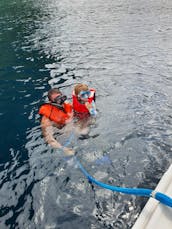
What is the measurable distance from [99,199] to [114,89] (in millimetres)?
6299

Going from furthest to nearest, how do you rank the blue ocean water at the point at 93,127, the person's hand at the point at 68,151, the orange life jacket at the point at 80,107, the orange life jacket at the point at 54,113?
the orange life jacket at the point at 80,107, the orange life jacket at the point at 54,113, the person's hand at the point at 68,151, the blue ocean water at the point at 93,127

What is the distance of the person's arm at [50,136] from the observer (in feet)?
22.7

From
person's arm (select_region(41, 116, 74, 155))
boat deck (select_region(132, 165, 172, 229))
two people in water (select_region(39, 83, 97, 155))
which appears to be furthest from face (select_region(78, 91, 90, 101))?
boat deck (select_region(132, 165, 172, 229))

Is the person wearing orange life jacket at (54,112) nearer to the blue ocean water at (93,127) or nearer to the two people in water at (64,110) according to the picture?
the two people in water at (64,110)

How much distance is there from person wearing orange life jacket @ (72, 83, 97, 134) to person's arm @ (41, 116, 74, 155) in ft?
3.10

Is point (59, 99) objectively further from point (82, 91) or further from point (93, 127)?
point (93, 127)

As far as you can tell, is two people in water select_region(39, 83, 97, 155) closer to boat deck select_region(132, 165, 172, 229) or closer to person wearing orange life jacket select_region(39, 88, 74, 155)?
person wearing orange life jacket select_region(39, 88, 74, 155)

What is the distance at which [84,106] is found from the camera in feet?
26.5

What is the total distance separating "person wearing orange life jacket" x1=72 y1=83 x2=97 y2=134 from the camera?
307 inches

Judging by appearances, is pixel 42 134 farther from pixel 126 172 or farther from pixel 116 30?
pixel 116 30

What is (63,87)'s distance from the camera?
38.0ft

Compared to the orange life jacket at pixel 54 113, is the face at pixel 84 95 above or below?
above

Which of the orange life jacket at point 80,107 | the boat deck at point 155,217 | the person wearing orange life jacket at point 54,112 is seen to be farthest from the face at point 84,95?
the boat deck at point 155,217

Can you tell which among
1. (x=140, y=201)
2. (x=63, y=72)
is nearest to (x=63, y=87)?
(x=63, y=72)
